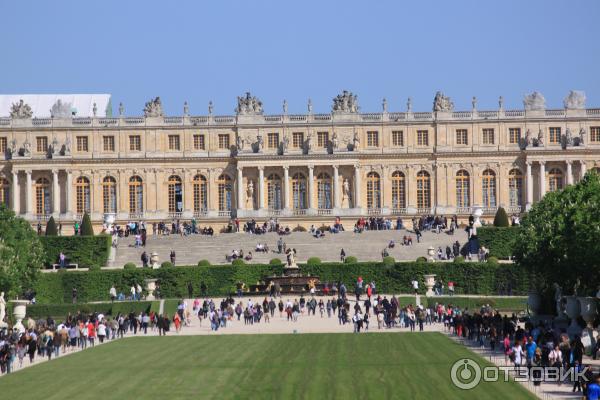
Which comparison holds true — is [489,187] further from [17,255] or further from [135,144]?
[17,255]

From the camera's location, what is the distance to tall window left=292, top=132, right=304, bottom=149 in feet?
322

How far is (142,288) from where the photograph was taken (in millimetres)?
71938

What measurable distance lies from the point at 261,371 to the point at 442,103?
198 ft

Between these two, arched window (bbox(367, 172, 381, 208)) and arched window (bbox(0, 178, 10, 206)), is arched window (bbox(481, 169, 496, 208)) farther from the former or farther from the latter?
arched window (bbox(0, 178, 10, 206))

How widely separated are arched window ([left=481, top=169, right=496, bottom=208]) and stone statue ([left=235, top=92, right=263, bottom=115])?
16973 millimetres

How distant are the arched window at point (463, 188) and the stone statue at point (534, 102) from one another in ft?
21.9

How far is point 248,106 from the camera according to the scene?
3888 inches

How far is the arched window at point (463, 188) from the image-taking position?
97188 millimetres

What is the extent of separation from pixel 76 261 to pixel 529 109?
35.5m

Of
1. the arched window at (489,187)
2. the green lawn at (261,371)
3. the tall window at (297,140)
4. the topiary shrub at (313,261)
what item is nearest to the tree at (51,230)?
the topiary shrub at (313,261)

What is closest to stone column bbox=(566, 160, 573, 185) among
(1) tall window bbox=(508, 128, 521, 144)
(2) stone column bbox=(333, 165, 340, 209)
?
(1) tall window bbox=(508, 128, 521, 144)

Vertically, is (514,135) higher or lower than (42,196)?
higher

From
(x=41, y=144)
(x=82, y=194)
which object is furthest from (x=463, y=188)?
(x=41, y=144)

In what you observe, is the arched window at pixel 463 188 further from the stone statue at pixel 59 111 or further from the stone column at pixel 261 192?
the stone statue at pixel 59 111
